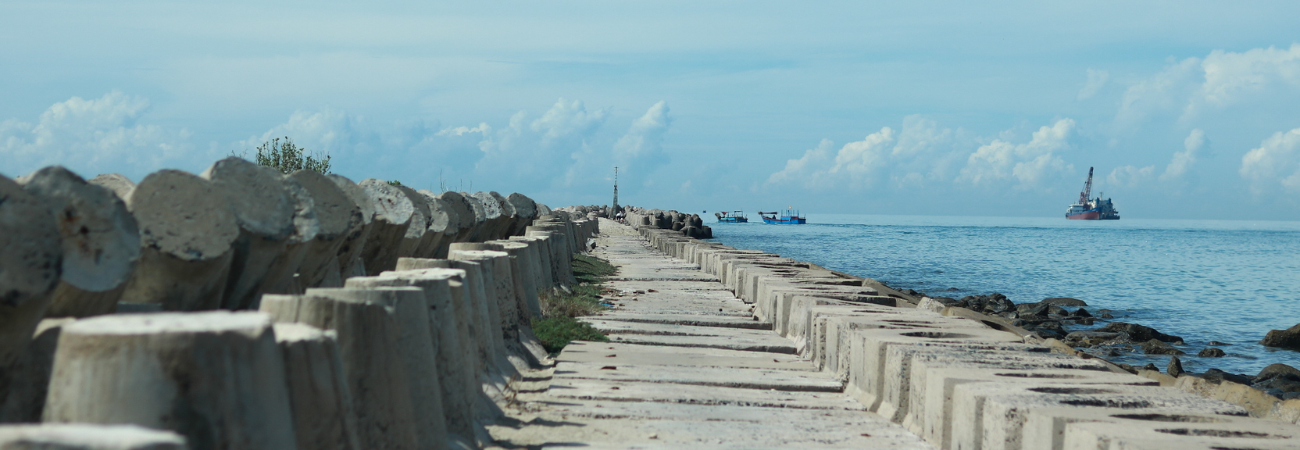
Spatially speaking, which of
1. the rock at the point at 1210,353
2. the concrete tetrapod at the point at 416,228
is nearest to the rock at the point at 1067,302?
the rock at the point at 1210,353

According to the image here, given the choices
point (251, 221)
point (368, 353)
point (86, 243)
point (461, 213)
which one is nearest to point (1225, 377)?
point (461, 213)

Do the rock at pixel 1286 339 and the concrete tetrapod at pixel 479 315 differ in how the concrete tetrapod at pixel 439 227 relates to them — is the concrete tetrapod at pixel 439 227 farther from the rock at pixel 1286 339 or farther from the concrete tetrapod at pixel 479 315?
the rock at pixel 1286 339

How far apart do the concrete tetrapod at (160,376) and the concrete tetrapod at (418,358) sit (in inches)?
61.5

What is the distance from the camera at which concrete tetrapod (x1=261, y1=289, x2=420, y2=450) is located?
3395mm

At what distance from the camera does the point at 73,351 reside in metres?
2.24

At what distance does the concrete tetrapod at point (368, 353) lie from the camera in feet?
11.1

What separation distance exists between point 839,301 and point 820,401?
2.73 metres

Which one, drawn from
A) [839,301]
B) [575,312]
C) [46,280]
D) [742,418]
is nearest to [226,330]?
[46,280]

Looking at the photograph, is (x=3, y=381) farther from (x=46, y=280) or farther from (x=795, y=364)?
(x=795, y=364)

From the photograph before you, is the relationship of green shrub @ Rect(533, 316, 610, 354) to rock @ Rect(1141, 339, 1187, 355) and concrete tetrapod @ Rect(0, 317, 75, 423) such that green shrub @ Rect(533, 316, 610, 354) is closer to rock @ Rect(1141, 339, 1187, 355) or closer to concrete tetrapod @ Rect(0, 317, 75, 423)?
concrete tetrapod @ Rect(0, 317, 75, 423)

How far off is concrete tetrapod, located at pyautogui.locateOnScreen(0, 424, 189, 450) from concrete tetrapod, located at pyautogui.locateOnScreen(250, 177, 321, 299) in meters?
3.76

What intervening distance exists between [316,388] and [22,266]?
102 cm

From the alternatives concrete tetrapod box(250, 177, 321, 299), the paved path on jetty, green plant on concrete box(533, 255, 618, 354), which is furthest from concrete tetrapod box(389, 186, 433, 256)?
concrete tetrapod box(250, 177, 321, 299)

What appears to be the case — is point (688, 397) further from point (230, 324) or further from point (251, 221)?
point (230, 324)
